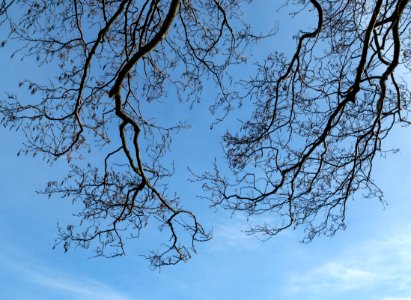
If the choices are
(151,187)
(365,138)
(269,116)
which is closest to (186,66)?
(269,116)

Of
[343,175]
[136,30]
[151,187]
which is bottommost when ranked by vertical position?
[151,187]

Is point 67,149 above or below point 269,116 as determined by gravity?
below

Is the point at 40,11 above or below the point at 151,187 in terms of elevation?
above

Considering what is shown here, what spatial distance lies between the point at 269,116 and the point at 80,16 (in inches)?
105

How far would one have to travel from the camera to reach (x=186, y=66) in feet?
21.9

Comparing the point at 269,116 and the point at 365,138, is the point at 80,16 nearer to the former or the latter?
the point at 269,116

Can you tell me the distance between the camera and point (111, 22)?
18.6ft

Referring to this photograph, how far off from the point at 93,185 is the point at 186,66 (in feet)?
6.46

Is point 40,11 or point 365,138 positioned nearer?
point 40,11

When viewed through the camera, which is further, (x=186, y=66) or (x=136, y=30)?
(x=186, y=66)

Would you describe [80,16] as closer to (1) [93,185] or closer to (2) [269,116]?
(1) [93,185]

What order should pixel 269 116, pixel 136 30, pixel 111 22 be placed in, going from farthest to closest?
pixel 269 116, pixel 136 30, pixel 111 22

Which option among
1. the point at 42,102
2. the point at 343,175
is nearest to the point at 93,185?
the point at 42,102

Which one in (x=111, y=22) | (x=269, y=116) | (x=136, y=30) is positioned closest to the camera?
(x=111, y=22)
